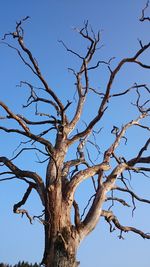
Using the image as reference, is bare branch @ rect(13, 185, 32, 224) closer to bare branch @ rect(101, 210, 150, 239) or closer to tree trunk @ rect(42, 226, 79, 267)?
tree trunk @ rect(42, 226, 79, 267)

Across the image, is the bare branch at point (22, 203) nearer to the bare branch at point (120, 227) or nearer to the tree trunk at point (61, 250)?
the tree trunk at point (61, 250)

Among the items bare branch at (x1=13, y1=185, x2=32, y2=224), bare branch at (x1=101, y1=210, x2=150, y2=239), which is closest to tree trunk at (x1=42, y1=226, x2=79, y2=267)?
bare branch at (x1=13, y1=185, x2=32, y2=224)

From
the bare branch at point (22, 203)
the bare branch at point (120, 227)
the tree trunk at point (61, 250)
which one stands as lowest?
the tree trunk at point (61, 250)

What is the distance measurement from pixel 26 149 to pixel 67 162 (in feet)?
2.71

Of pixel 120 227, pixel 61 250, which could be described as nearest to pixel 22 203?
pixel 61 250

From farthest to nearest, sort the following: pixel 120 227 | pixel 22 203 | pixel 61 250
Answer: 1. pixel 120 227
2. pixel 22 203
3. pixel 61 250

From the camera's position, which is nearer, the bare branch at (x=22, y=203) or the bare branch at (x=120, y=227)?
the bare branch at (x=22, y=203)

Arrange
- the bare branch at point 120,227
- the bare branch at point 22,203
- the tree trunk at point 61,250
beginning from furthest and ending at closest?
the bare branch at point 120,227 → the bare branch at point 22,203 → the tree trunk at point 61,250

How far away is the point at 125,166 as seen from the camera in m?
8.67

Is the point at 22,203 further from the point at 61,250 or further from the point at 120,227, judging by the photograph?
the point at 120,227

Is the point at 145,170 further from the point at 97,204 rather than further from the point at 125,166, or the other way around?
the point at 97,204

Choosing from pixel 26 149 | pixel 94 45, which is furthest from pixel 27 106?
pixel 94 45

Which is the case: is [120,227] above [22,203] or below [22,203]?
below

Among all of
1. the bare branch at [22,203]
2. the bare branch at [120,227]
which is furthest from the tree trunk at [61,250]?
the bare branch at [120,227]
